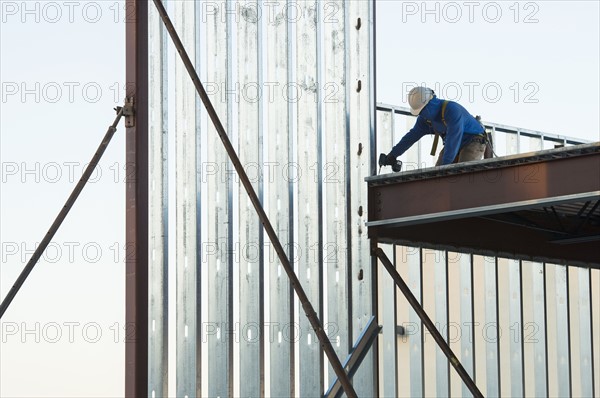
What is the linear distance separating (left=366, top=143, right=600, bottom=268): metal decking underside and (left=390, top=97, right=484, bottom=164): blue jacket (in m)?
0.88

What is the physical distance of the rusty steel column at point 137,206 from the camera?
1453 centimetres

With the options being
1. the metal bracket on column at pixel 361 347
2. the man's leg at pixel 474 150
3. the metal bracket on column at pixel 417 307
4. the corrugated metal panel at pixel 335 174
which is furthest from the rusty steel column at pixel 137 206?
the man's leg at pixel 474 150

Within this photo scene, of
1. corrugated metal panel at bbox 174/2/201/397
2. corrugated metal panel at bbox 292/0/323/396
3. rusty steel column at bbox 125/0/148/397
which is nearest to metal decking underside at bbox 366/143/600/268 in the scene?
corrugated metal panel at bbox 292/0/323/396

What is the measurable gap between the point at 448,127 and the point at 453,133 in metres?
0.12

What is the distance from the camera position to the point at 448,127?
1730 cm

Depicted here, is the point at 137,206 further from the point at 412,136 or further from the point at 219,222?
the point at 412,136

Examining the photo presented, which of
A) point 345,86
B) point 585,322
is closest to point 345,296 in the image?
point 345,86

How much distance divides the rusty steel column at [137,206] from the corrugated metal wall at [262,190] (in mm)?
459

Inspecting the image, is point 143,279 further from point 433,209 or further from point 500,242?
point 500,242

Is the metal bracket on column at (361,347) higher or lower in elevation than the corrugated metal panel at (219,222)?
lower

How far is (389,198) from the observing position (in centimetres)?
1695

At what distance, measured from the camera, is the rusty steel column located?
47.7ft

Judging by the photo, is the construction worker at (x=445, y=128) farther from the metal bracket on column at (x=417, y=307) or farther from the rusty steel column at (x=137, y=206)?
the rusty steel column at (x=137, y=206)

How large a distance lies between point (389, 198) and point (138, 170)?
3810mm
